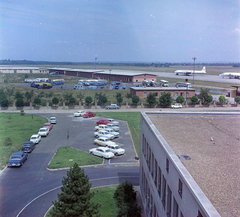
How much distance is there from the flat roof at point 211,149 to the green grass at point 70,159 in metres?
6.31

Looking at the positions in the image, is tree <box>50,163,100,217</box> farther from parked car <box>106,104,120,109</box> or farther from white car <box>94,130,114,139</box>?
parked car <box>106,104,120,109</box>

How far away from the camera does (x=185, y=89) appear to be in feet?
161

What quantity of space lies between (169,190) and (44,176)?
10223 millimetres

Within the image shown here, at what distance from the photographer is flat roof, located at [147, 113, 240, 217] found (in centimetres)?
595

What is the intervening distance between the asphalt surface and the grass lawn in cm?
69

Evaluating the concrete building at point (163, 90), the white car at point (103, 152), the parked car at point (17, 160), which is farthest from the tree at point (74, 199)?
the concrete building at point (163, 90)

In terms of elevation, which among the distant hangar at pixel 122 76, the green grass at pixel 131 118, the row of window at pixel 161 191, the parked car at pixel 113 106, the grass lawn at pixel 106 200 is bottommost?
the grass lawn at pixel 106 200

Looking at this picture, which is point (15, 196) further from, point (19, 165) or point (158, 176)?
point (158, 176)

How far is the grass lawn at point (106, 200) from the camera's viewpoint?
12.3 m

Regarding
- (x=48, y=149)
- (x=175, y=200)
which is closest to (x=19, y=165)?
(x=48, y=149)

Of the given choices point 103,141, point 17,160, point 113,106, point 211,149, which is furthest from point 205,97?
point 211,149

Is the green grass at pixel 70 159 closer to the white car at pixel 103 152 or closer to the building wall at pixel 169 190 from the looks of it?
the white car at pixel 103 152

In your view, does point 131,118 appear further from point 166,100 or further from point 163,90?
point 163,90

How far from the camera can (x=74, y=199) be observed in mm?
9930
